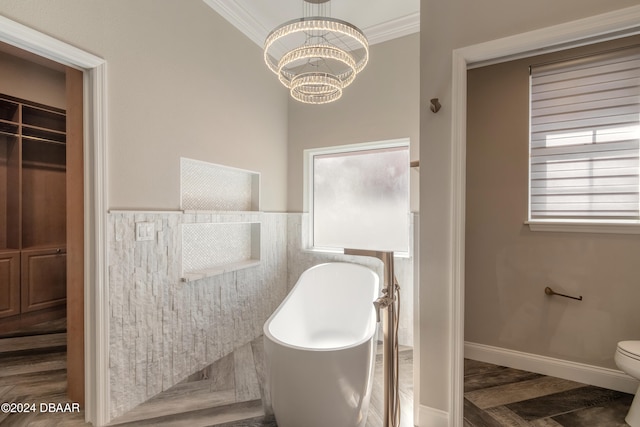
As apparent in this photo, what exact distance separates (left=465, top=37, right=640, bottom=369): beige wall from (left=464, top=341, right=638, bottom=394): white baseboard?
0.13ft

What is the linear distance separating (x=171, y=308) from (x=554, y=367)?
258cm

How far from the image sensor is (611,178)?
1.79 metres

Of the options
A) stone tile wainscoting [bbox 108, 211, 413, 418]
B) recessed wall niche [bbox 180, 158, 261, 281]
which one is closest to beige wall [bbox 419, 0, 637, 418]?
stone tile wainscoting [bbox 108, 211, 413, 418]

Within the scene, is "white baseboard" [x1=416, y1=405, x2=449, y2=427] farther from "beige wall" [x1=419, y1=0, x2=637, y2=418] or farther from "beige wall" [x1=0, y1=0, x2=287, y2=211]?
"beige wall" [x1=0, y1=0, x2=287, y2=211]

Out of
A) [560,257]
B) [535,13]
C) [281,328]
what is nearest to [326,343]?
[281,328]

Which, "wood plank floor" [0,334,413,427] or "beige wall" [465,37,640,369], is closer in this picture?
"wood plank floor" [0,334,413,427]

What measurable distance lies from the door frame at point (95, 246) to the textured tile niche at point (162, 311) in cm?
5

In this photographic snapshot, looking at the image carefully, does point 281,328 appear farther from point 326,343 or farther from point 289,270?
point 289,270

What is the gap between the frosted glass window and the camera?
295cm

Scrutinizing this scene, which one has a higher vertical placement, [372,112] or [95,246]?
[372,112]

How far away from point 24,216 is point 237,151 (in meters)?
2.58

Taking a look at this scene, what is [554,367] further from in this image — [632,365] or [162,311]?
[162,311]

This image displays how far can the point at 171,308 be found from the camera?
2037 mm

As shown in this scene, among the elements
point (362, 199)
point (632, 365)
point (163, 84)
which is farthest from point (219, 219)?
point (632, 365)
